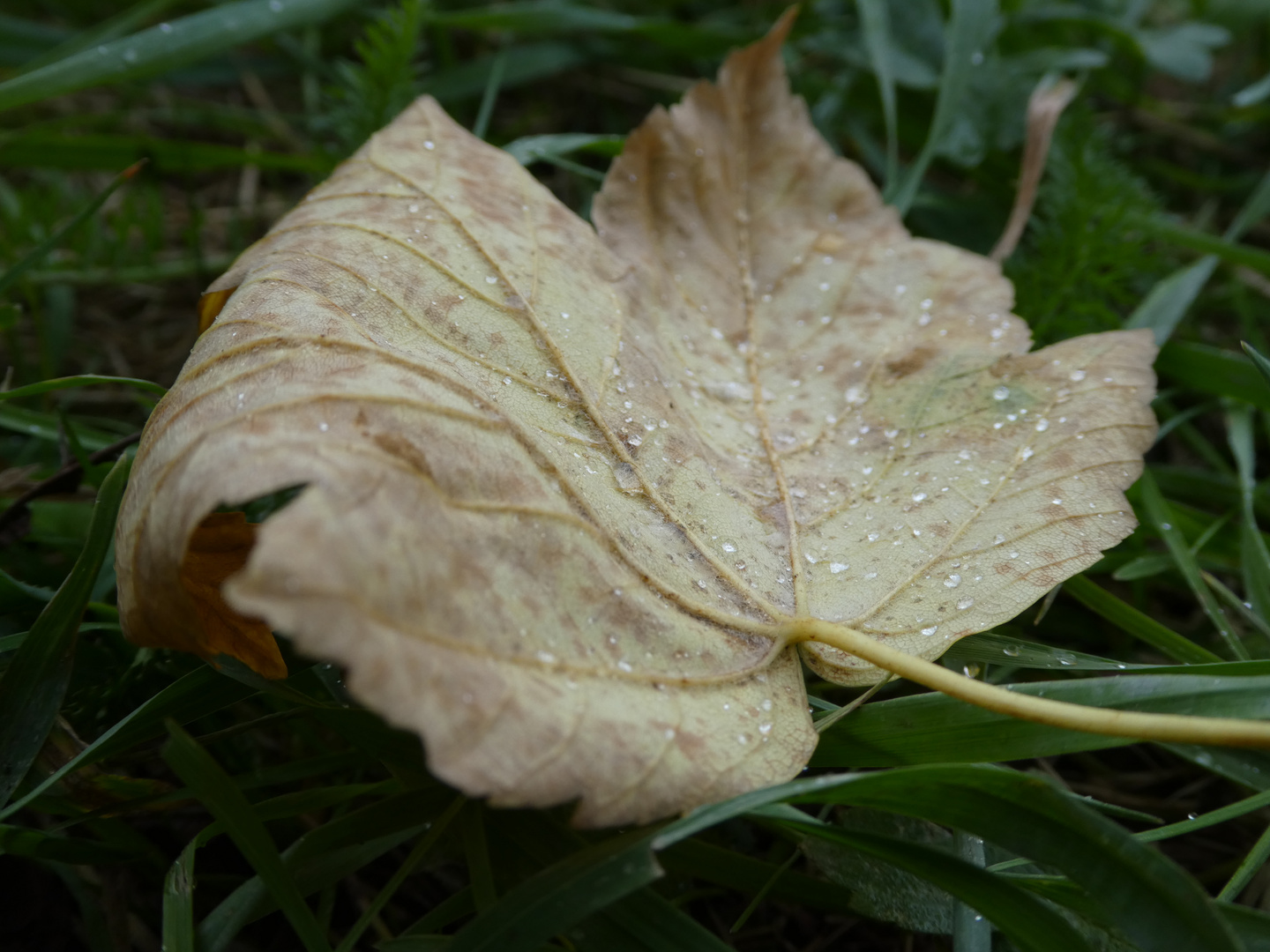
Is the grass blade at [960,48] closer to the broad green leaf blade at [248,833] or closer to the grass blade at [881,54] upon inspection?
the grass blade at [881,54]

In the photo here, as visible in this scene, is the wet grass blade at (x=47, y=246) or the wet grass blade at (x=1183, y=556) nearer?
the wet grass blade at (x=1183, y=556)

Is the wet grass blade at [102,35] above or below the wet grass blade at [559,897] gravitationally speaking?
above

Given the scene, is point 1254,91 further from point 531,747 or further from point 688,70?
point 531,747

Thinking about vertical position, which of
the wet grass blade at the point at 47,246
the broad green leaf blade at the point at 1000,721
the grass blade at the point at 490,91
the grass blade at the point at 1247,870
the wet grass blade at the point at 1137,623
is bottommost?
the grass blade at the point at 1247,870

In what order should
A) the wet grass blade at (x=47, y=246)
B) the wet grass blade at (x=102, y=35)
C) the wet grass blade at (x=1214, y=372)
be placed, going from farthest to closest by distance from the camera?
1. the wet grass blade at (x=102, y=35)
2. the wet grass blade at (x=1214, y=372)
3. the wet grass blade at (x=47, y=246)

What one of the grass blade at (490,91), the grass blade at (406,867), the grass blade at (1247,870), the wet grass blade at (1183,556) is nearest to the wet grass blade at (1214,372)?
the wet grass blade at (1183,556)

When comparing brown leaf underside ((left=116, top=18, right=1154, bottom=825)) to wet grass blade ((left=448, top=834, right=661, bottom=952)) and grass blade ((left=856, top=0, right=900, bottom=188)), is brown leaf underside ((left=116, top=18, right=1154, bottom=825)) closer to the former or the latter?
wet grass blade ((left=448, top=834, right=661, bottom=952))

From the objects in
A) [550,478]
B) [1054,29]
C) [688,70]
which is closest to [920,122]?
[1054,29]
